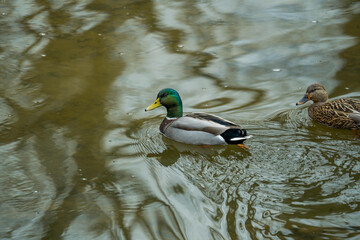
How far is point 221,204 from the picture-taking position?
488cm

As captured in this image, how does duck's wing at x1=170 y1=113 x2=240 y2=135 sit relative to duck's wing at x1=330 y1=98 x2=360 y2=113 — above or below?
below

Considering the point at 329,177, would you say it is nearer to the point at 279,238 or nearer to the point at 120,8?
the point at 279,238

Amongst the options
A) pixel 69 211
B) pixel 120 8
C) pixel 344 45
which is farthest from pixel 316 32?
pixel 69 211

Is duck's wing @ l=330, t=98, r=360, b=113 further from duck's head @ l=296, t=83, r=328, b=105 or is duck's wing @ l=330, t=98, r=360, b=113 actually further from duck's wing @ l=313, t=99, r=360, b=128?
duck's head @ l=296, t=83, r=328, b=105

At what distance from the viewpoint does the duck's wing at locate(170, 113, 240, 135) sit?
241 inches

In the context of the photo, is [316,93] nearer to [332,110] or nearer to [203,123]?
[332,110]

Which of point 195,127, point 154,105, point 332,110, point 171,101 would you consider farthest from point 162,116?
point 332,110

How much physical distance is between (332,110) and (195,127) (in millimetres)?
1744

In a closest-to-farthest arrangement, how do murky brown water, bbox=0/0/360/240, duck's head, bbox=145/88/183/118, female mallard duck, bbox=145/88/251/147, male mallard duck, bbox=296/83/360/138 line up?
murky brown water, bbox=0/0/360/240
female mallard duck, bbox=145/88/251/147
male mallard duck, bbox=296/83/360/138
duck's head, bbox=145/88/183/118

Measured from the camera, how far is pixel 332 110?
6.37 m

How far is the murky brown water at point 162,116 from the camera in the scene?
480cm

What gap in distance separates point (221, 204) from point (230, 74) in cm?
355

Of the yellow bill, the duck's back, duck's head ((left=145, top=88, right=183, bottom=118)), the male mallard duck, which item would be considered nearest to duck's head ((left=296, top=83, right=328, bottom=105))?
the male mallard duck

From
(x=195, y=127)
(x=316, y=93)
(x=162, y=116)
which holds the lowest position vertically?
(x=162, y=116)
